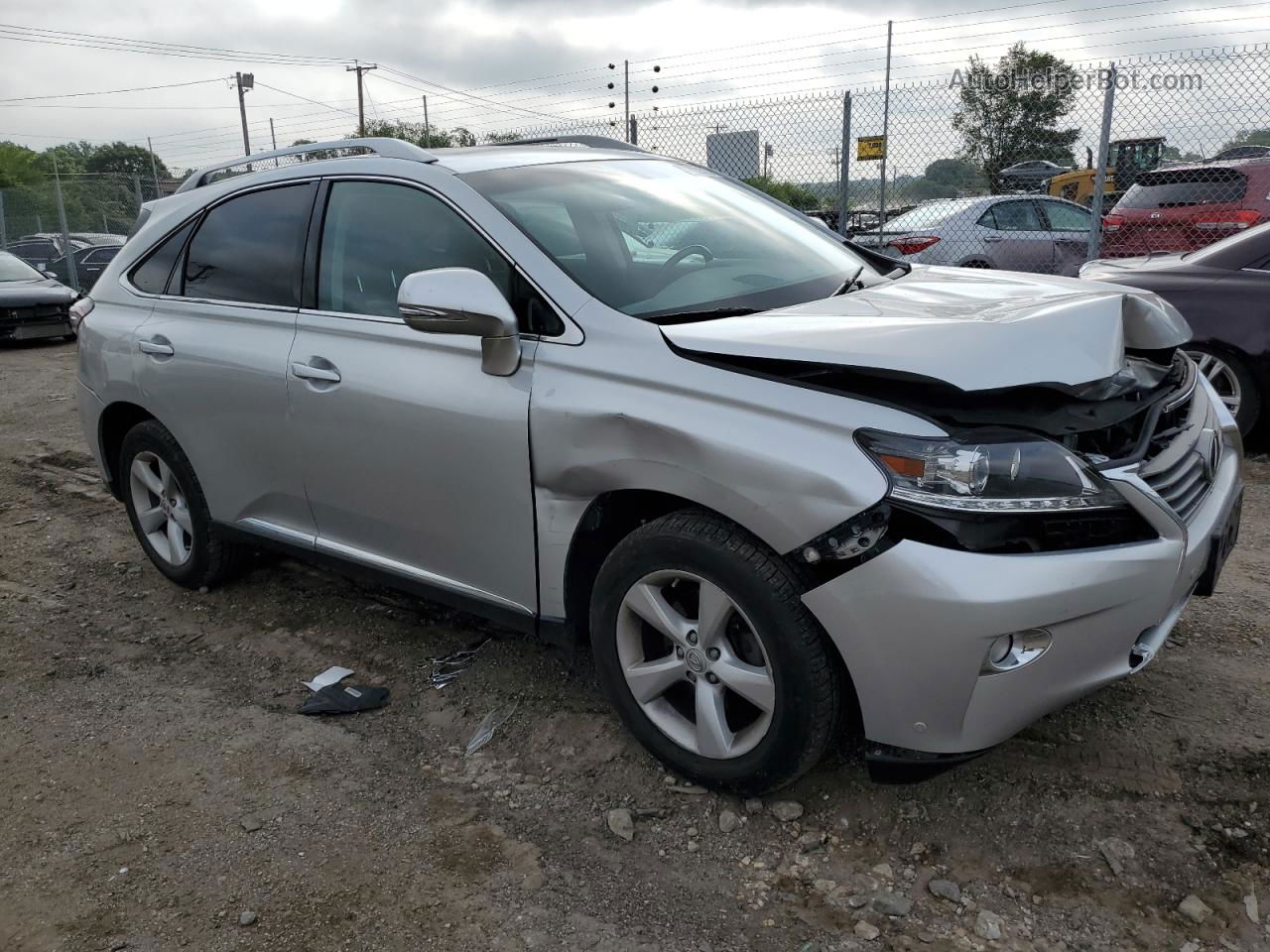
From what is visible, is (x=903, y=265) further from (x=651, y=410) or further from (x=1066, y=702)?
(x=1066, y=702)

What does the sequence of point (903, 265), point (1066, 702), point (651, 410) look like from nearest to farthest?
1. point (1066, 702)
2. point (651, 410)
3. point (903, 265)

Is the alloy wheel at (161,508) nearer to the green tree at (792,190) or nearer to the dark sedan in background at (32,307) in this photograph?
the green tree at (792,190)

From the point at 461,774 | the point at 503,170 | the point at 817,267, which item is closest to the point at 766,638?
the point at 461,774

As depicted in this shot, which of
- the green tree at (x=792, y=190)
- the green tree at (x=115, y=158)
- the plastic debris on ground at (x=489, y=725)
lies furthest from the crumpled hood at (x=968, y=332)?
the green tree at (x=115, y=158)

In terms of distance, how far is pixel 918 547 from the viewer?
214 centimetres

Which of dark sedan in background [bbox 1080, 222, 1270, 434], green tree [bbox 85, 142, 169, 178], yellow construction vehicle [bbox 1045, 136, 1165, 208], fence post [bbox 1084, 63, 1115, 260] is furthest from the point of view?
green tree [bbox 85, 142, 169, 178]

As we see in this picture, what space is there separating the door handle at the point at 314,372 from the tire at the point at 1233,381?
454 cm

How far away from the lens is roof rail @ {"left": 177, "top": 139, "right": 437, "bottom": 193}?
11.0 ft

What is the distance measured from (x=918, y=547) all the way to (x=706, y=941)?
38.9 inches

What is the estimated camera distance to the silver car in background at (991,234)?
10141mm

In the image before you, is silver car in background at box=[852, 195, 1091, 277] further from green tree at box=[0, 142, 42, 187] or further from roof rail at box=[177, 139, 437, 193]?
green tree at box=[0, 142, 42, 187]

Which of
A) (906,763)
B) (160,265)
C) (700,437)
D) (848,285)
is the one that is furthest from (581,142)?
(906,763)

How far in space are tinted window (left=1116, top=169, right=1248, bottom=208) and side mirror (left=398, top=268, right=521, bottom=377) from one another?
25.8 ft

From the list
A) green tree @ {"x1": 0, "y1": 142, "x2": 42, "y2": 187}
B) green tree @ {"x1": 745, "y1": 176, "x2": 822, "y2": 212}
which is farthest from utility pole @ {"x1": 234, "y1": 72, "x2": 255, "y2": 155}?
green tree @ {"x1": 745, "y1": 176, "x2": 822, "y2": 212}
